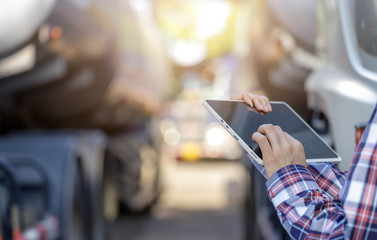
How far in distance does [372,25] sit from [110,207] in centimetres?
399

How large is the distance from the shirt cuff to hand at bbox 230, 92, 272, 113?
303 millimetres

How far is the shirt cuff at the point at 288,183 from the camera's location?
1.46 metres

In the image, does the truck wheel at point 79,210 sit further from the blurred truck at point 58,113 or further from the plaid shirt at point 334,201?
the plaid shirt at point 334,201

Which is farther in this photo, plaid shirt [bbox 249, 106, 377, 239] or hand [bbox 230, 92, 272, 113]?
hand [bbox 230, 92, 272, 113]

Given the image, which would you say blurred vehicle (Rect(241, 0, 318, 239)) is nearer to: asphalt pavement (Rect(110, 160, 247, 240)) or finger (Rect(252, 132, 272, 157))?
asphalt pavement (Rect(110, 160, 247, 240))

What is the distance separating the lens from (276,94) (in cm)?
557

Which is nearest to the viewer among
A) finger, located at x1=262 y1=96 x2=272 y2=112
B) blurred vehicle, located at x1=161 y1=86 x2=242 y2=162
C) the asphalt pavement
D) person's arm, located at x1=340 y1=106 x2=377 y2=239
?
person's arm, located at x1=340 y1=106 x2=377 y2=239

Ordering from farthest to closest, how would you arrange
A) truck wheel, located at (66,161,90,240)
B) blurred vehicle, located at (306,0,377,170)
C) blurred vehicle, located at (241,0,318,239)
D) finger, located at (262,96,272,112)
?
truck wheel, located at (66,161,90,240) → blurred vehicle, located at (241,0,318,239) → blurred vehicle, located at (306,0,377,170) → finger, located at (262,96,272,112)

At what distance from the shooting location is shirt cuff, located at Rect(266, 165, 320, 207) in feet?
4.80

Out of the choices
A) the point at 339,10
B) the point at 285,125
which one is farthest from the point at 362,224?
the point at 339,10

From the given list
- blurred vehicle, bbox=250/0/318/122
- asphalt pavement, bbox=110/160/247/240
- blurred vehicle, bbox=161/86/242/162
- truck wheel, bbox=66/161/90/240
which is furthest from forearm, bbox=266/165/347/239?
blurred vehicle, bbox=161/86/242/162

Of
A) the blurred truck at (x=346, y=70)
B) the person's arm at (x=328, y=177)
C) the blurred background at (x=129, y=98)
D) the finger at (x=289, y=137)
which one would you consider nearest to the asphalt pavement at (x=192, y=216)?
the blurred background at (x=129, y=98)

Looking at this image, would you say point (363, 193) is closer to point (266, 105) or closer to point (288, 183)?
point (288, 183)

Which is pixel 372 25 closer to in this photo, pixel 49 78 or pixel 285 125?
pixel 285 125
